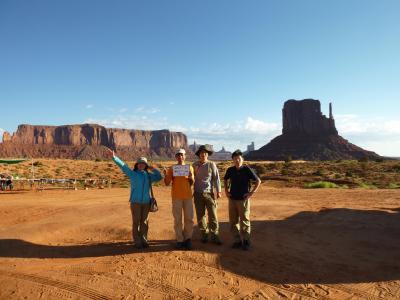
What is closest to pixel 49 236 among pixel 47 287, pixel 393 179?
pixel 47 287

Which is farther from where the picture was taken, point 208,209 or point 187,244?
point 208,209

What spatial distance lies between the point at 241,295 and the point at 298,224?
15.0 ft

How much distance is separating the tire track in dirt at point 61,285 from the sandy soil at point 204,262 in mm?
14

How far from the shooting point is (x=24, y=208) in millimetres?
12047

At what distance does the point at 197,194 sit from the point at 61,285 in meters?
2.70

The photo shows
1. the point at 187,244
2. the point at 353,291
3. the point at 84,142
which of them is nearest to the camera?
the point at 353,291

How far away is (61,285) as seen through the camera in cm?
516

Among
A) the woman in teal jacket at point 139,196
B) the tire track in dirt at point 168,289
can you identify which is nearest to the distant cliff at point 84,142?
the woman in teal jacket at point 139,196

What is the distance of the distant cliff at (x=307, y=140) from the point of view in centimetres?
10394

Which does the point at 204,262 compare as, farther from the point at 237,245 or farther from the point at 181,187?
the point at 181,187

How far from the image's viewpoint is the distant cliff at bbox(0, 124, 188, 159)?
144m

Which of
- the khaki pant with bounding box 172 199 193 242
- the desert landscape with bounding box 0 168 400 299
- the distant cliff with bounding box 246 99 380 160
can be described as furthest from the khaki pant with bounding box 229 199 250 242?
the distant cliff with bounding box 246 99 380 160

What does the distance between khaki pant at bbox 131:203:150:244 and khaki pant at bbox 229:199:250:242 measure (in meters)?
1.58

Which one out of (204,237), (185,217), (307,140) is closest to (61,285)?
(185,217)
